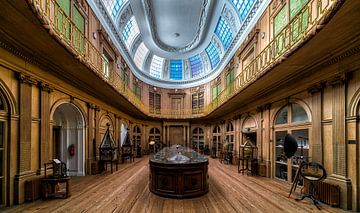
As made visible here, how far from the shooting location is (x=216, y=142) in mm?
18562

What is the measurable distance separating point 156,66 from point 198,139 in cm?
901

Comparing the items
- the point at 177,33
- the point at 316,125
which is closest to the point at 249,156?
the point at 316,125

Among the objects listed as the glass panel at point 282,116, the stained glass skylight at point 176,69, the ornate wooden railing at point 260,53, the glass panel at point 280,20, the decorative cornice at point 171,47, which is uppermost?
the decorative cornice at point 171,47

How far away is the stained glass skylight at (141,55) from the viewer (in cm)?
1976

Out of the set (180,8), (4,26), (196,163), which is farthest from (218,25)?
(4,26)

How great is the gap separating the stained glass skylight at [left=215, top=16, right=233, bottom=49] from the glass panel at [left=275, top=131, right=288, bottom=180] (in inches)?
360

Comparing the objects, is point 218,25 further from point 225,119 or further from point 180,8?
point 225,119

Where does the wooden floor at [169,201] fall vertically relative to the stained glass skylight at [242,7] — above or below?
below

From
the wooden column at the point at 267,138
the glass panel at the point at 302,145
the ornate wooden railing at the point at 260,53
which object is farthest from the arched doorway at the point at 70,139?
the glass panel at the point at 302,145

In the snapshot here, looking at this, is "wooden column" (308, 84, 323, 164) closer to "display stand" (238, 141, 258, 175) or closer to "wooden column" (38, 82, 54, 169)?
"display stand" (238, 141, 258, 175)

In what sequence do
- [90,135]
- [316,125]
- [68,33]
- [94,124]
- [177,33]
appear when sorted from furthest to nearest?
[177,33] < [94,124] < [90,135] < [68,33] < [316,125]

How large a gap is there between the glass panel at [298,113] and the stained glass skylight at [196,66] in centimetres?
1568

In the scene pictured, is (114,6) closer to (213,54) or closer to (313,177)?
(213,54)

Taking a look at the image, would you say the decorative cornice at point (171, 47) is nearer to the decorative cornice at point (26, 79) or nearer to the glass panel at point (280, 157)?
the decorative cornice at point (26, 79)
